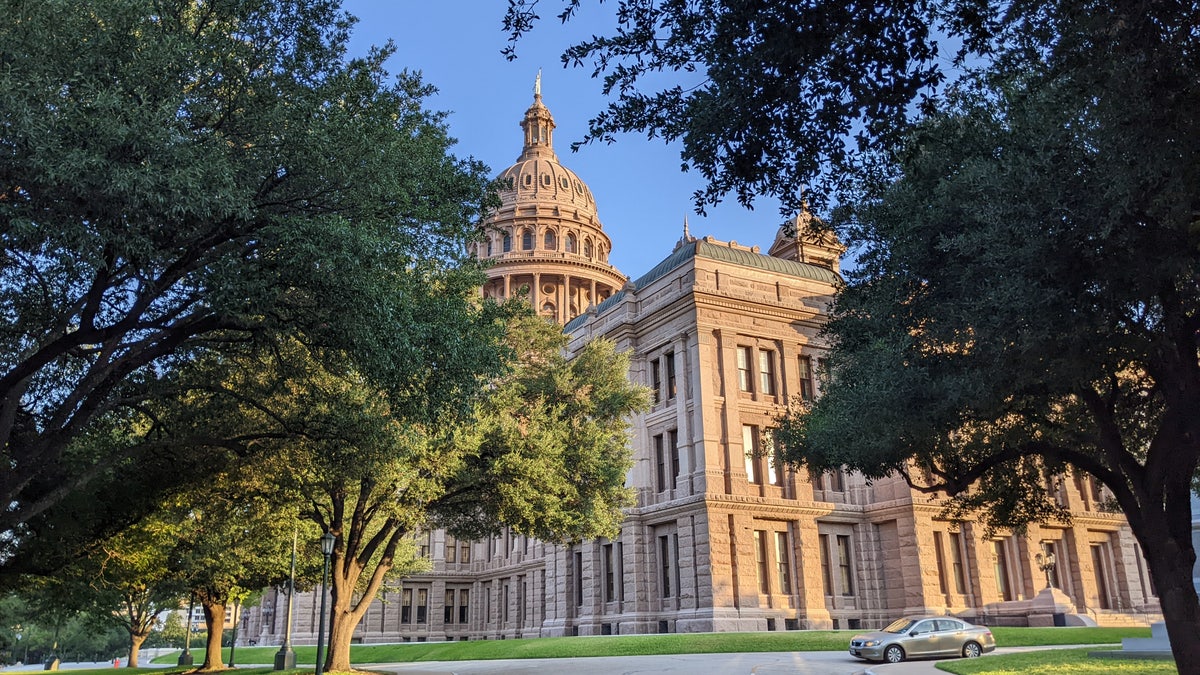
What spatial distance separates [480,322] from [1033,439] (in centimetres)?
1231

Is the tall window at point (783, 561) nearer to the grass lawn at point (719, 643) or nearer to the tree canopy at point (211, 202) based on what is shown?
the grass lawn at point (719, 643)

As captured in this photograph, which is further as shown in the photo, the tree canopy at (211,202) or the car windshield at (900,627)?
the car windshield at (900,627)

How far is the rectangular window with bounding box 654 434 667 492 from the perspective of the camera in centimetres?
4553

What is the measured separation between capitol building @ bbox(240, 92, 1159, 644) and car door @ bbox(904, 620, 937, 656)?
13.1 metres

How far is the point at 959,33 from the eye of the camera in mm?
8844

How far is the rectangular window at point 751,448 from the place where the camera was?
43875mm

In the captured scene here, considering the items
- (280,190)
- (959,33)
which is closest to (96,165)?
(280,190)

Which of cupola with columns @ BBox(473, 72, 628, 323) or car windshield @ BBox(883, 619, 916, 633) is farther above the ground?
cupola with columns @ BBox(473, 72, 628, 323)

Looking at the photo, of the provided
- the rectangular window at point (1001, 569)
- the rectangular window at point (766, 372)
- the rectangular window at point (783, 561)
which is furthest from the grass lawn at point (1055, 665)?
the rectangular window at point (1001, 569)

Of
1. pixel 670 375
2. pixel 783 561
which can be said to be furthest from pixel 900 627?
pixel 670 375

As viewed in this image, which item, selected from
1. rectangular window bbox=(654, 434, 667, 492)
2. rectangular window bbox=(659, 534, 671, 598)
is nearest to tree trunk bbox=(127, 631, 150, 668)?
rectangular window bbox=(659, 534, 671, 598)

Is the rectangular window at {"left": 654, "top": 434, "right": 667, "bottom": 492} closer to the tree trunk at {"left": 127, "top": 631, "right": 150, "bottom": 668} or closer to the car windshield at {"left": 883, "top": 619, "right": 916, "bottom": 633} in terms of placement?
the car windshield at {"left": 883, "top": 619, "right": 916, "bottom": 633}

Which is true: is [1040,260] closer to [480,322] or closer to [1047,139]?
[1047,139]

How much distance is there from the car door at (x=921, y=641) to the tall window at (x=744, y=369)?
20397 millimetres
